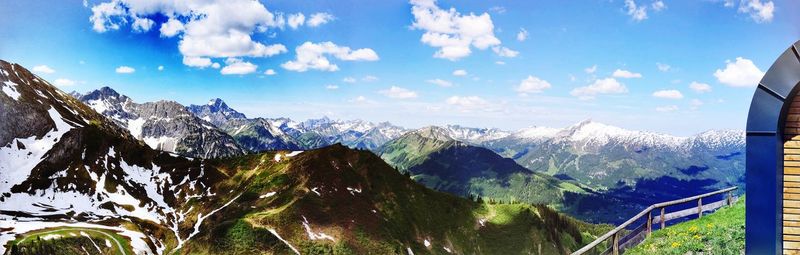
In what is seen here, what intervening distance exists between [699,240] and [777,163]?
9.43 metres

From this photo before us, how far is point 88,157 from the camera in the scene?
7333 inches

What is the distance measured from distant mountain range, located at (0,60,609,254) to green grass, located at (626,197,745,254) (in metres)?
117

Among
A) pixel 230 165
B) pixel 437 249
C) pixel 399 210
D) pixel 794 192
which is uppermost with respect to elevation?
pixel 794 192

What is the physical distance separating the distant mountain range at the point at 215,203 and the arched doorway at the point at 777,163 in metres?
128

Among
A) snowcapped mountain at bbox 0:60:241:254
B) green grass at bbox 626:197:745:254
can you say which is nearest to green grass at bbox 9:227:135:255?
snowcapped mountain at bbox 0:60:241:254

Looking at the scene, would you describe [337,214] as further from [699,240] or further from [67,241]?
[699,240]

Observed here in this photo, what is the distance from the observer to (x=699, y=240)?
23203 millimetres

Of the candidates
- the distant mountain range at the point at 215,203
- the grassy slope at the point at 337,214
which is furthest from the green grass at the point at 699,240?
the distant mountain range at the point at 215,203

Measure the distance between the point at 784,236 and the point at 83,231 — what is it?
14656cm

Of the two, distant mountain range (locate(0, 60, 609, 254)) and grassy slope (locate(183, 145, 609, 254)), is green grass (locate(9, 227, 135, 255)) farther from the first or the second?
grassy slope (locate(183, 145, 609, 254))

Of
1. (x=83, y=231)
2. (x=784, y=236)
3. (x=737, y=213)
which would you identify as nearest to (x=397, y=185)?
(x=83, y=231)

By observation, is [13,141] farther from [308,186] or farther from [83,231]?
[308,186]

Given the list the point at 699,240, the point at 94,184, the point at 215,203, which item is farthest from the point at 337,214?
the point at 699,240

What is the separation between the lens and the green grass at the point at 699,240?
21375 mm
